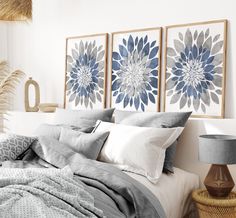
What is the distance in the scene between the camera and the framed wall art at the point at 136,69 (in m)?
3.50

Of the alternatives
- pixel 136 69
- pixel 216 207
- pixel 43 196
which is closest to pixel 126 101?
pixel 136 69

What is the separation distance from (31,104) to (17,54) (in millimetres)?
651

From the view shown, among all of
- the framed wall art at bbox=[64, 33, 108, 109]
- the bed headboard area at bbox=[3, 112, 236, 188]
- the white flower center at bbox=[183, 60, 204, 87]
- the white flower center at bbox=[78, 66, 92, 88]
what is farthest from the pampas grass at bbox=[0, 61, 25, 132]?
the bed headboard area at bbox=[3, 112, 236, 188]

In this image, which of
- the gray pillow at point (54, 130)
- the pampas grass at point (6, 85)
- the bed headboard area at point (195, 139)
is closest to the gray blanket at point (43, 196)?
the gray pillow at point (54, 130)

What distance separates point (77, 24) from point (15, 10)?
71 centimetres

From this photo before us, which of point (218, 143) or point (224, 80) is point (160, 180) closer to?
point (218, 143)

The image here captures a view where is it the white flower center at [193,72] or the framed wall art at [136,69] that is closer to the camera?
A: the white flower center at [193,72]

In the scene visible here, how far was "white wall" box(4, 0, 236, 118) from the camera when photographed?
319 cm

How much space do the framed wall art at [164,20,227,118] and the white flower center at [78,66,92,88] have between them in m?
0.89

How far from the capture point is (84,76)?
400cm

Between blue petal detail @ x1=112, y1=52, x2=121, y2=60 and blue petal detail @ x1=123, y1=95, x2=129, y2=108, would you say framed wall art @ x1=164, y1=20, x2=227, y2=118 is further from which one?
blue petal detail @ x1=112, y1=52, x2=121, y2=60

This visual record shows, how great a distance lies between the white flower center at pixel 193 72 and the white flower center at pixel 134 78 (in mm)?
385

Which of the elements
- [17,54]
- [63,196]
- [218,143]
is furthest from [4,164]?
[17,54]

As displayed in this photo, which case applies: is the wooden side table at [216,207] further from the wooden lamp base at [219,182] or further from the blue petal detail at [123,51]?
the blue petal detail at [123,51]
